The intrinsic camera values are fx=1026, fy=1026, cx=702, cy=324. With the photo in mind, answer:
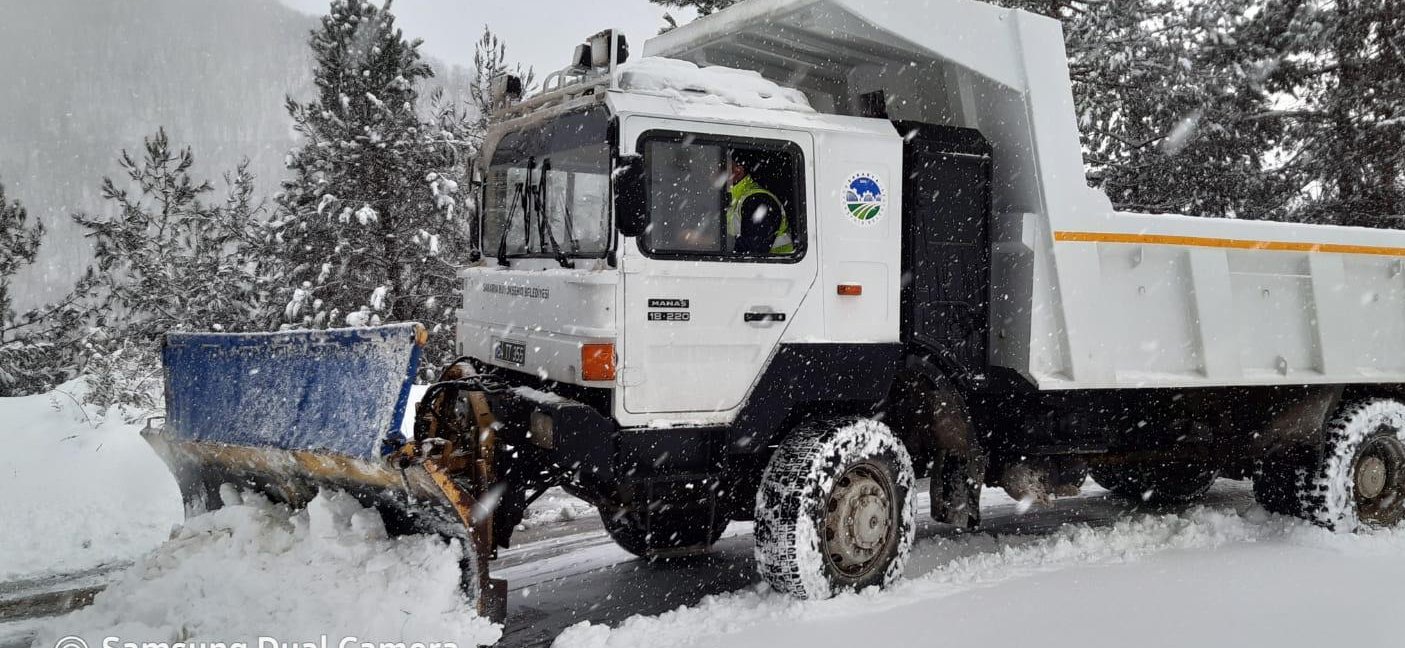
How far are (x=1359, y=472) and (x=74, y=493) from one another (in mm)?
9172

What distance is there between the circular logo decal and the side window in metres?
0.30

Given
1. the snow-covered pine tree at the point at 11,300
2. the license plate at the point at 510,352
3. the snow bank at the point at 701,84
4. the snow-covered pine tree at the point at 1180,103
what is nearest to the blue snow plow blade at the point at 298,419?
the license plate at the point at 510,352

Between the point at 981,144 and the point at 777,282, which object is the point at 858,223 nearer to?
the point at 777,282

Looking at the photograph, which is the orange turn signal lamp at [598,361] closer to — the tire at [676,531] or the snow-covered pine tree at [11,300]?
the tire at [676,531]

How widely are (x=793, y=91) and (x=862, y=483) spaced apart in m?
2.16

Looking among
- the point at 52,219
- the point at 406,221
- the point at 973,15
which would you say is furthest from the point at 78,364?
the point at 52,219

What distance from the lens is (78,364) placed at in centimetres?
2059

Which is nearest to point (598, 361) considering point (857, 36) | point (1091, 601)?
point (857, 36)

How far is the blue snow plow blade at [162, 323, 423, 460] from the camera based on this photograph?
4.45 m

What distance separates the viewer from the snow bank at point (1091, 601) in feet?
14.5

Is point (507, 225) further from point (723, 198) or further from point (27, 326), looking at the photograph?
point (27, 326)

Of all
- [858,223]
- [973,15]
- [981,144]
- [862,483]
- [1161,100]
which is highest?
[1161,100]

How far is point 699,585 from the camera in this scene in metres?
5.74

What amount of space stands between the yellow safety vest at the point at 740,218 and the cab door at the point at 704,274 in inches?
0.8
